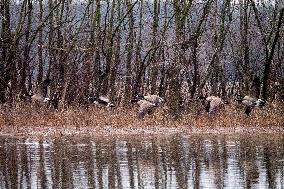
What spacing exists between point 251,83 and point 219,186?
1914 cm

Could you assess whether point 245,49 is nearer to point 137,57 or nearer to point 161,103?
point 137,57

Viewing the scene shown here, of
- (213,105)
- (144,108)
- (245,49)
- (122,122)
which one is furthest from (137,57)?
(122,122)

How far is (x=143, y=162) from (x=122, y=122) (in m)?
8.26

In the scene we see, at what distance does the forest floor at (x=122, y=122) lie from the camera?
20.7 m

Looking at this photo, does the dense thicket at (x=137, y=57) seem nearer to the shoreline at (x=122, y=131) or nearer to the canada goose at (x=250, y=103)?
the canada goose at (x=250, y=103)

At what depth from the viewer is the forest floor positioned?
20672mm

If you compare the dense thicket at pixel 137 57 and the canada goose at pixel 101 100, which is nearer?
the canada goose at pixel 101 100

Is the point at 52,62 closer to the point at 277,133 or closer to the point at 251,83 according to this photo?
the point at 251,83

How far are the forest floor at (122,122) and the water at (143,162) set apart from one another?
1924mm

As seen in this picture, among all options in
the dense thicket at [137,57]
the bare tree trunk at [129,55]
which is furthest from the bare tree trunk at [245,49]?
the bare tree trunk at [129,55]

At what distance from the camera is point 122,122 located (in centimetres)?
2170

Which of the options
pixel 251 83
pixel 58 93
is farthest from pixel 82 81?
pixel 251 83

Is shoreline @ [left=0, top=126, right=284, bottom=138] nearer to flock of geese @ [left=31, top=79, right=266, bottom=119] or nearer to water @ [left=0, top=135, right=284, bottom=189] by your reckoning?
flock of geese @ [left=31, top=79, right=266, bottom=119]

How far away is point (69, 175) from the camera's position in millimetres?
11633
